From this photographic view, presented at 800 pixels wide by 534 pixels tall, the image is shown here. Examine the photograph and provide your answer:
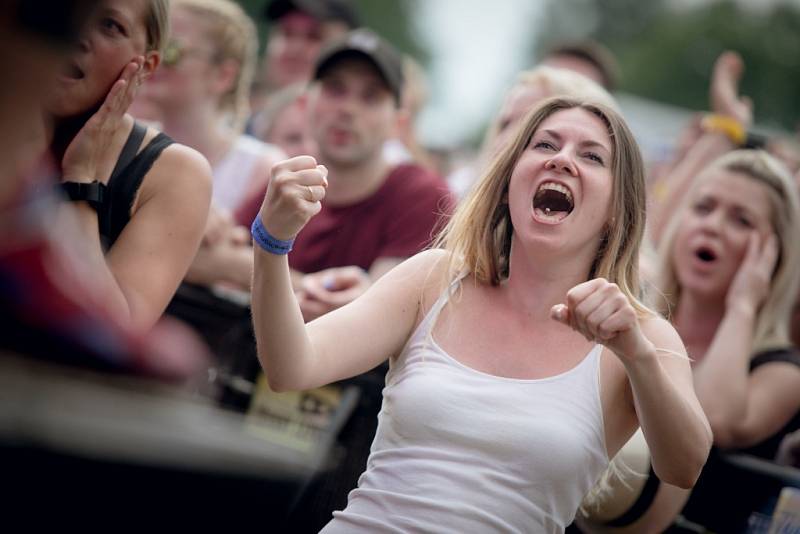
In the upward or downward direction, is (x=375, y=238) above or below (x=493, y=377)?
below

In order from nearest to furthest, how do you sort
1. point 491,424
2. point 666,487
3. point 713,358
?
point 491,424 → point 666,487 → point 713,358

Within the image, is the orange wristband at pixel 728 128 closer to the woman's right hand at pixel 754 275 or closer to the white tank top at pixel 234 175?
the woman's right hand at pixel 754 275

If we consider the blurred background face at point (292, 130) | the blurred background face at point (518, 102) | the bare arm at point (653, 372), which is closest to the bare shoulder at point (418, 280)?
the bare arm at point (653, 372)

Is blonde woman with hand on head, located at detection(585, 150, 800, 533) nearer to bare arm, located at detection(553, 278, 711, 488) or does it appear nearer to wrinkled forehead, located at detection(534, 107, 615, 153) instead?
bare arm, located at detection(553, 278, 711, 488)

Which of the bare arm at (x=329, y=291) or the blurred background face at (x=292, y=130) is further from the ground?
the bare arm at (x=329, y=291)

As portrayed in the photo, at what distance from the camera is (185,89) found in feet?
19.2

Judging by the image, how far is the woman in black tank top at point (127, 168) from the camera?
301 centimetres

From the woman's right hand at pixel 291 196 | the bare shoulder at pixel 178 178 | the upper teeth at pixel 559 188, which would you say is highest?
the upper teeth at pixel 559 188

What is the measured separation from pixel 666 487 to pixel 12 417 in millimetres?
3211

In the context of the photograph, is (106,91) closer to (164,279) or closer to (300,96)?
(164,279)

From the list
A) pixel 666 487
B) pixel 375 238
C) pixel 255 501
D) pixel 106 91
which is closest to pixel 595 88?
pixel 375 238

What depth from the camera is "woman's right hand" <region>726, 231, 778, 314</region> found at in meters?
4.85

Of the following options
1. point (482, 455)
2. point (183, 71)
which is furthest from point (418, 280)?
point (183, 71)

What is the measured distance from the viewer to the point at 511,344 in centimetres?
326
